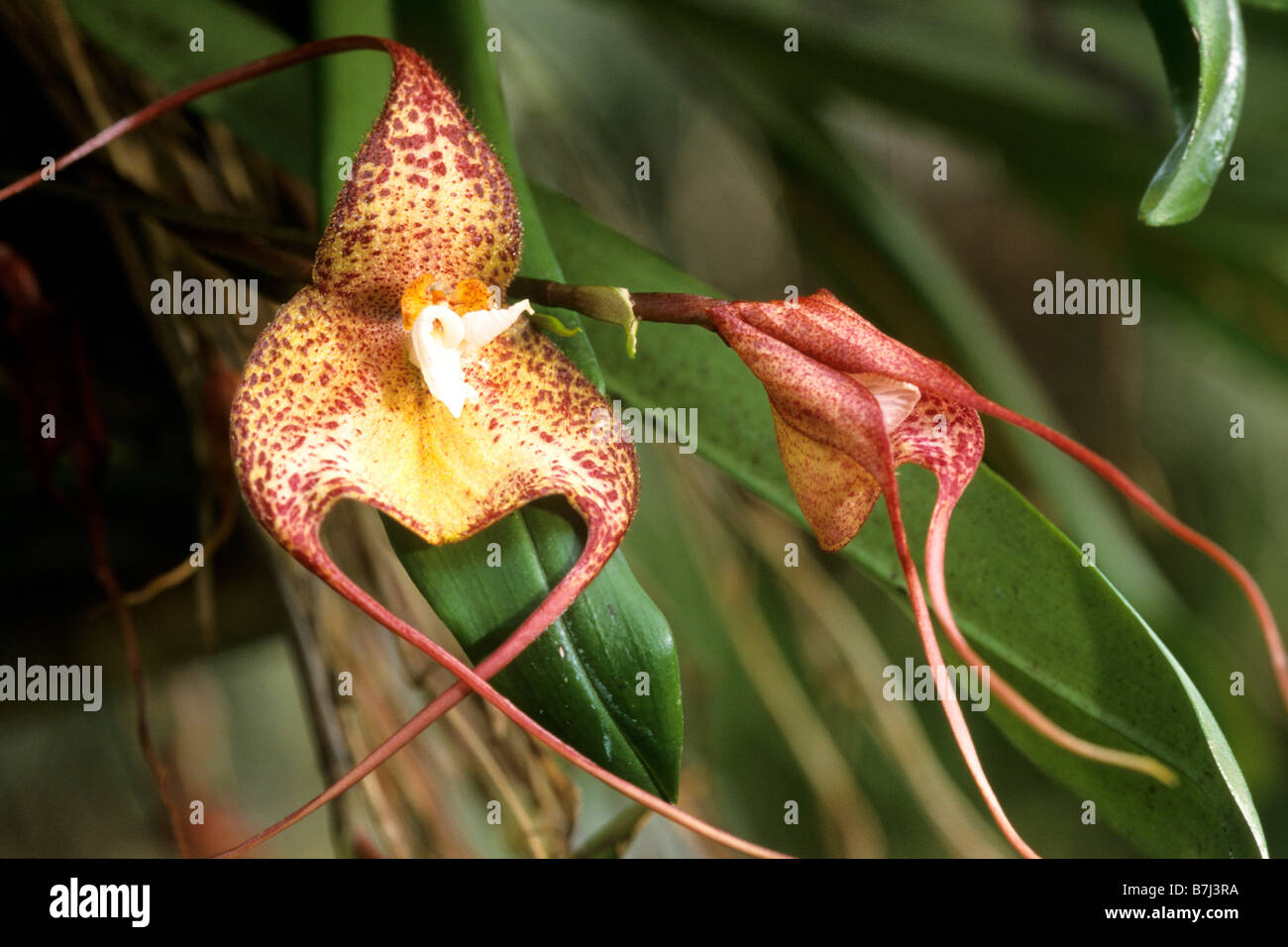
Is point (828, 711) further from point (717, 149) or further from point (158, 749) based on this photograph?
point (717, 149)

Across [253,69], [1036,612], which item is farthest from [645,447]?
[253,69]

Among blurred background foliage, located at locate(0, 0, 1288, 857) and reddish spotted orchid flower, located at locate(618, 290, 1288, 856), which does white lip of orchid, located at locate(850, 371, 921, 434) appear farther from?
blurred background foliage, located at locate(0, 0, 1288, 857)

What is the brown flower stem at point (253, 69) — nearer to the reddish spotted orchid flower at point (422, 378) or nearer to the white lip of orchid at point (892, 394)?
the reddish spotted orchid flower at point (422, 378)

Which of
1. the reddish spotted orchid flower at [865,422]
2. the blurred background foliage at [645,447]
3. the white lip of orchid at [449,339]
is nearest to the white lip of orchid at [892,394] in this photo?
the reddish spotted orchid flower at [865,422]

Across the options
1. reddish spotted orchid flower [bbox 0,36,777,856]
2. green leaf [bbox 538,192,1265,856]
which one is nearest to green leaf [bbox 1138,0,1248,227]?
green leaf [bbox 538,192,1265,856]

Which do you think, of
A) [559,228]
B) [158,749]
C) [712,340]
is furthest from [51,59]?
[158,749]
